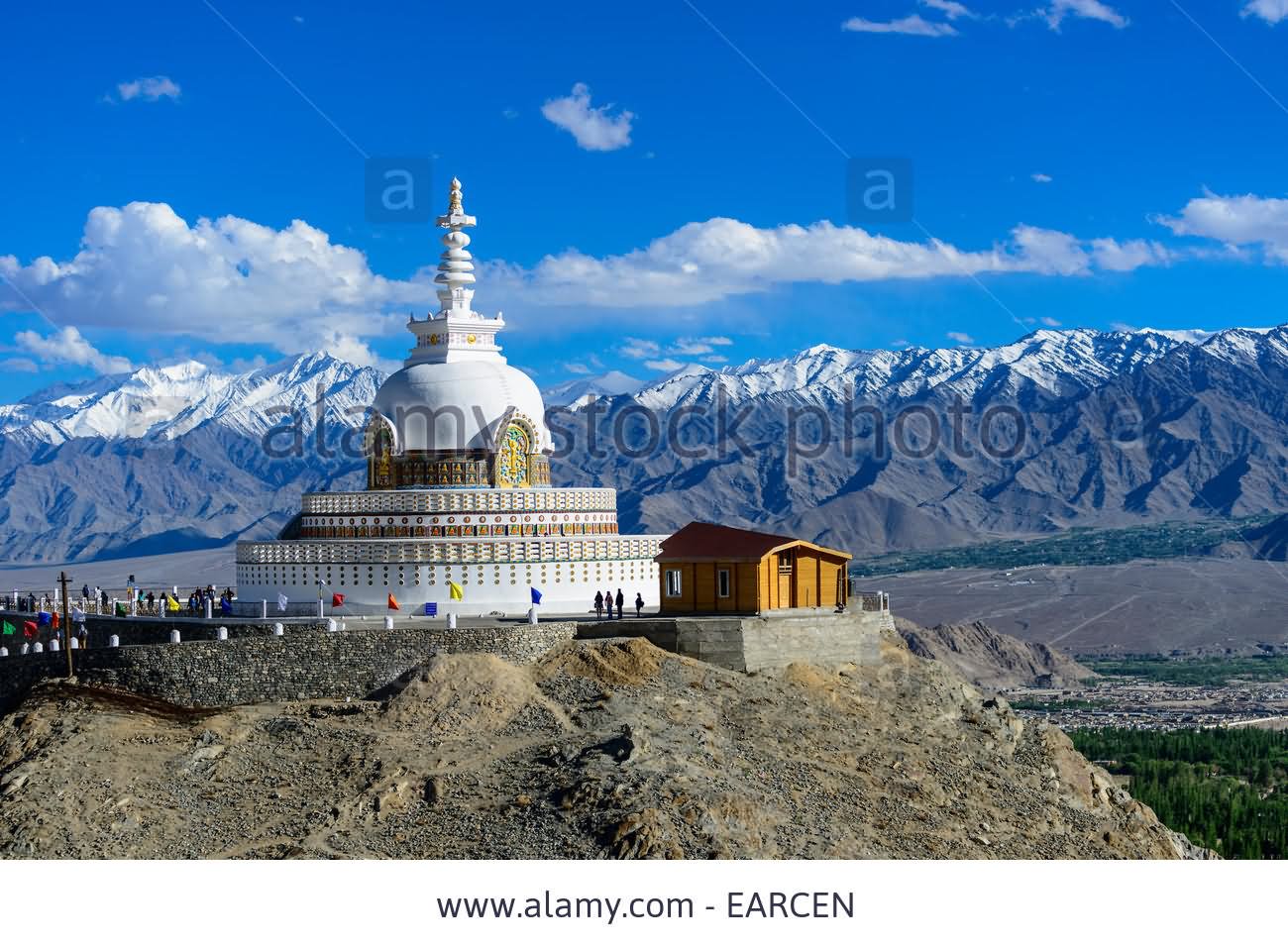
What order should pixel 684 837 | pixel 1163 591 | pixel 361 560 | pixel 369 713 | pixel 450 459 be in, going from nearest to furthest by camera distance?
pixel 684 837 < pixel 369 713 < pixel 361 560 < pixel 450 459 < pixel 1163 591

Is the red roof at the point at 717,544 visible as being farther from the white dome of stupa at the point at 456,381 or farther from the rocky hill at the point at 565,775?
the white dome of stupa at the point at 456,381

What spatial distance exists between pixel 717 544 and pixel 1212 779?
Result: 49.1 m

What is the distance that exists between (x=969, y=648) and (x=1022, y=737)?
3702 inches

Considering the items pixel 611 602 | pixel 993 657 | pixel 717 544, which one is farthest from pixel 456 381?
pixel 993 657

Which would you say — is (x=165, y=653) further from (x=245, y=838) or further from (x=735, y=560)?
(x=735, y=560)

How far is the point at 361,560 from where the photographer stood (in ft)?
164

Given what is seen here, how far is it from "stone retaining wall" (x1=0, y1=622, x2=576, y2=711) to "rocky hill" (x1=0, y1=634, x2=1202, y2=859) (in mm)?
874

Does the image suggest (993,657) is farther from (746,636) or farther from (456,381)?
(746,636)

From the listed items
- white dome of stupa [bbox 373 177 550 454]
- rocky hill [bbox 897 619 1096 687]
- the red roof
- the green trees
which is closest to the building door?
the red roof

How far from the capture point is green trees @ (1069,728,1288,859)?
213 ft

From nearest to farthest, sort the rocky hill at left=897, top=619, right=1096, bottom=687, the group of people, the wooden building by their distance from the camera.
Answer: the wooden building, the group of people, the rocky hill at left=897, top=619, right=1096, bottom=687

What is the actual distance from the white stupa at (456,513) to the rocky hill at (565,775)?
25.9ft

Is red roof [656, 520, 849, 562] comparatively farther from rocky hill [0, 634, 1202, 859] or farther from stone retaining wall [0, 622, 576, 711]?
stone retaining wall [0, 622, 576, 711]

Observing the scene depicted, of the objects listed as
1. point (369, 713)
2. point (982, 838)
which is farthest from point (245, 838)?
point (982, 838)
